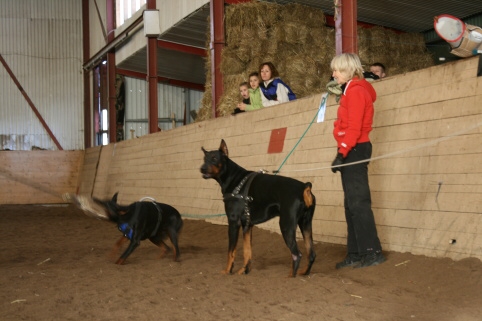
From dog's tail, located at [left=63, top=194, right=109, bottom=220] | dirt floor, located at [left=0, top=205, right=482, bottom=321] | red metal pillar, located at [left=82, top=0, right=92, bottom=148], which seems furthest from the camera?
red metal pillar, located at [left=82, top=0, right=92, bottom=148]

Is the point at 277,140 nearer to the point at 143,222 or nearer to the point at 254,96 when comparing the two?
the point at 254,96

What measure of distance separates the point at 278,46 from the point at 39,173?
8.96 m

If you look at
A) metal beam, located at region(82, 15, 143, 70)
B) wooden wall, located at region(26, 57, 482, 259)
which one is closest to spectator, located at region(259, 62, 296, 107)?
wooden wall, located at region(26, 57, 482, 259)

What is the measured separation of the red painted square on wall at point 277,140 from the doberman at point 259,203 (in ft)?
7.33

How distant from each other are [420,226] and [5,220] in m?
8.58

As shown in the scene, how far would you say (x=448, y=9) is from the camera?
11898mm

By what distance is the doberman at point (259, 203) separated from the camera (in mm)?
5109

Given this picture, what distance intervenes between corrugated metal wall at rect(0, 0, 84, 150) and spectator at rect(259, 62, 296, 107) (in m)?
16.7

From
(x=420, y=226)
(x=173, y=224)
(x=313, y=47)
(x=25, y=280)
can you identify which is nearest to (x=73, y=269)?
(x=25, y=280)

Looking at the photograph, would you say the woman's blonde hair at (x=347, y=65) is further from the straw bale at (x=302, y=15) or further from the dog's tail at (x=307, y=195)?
the straw bale at (x=302, y=15)

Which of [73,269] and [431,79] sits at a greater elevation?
[431,79]

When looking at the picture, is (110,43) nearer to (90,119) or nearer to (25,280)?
(90,119)

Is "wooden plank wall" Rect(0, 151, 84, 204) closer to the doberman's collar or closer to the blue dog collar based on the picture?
the blue dog collar

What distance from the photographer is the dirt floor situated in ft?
12.8
